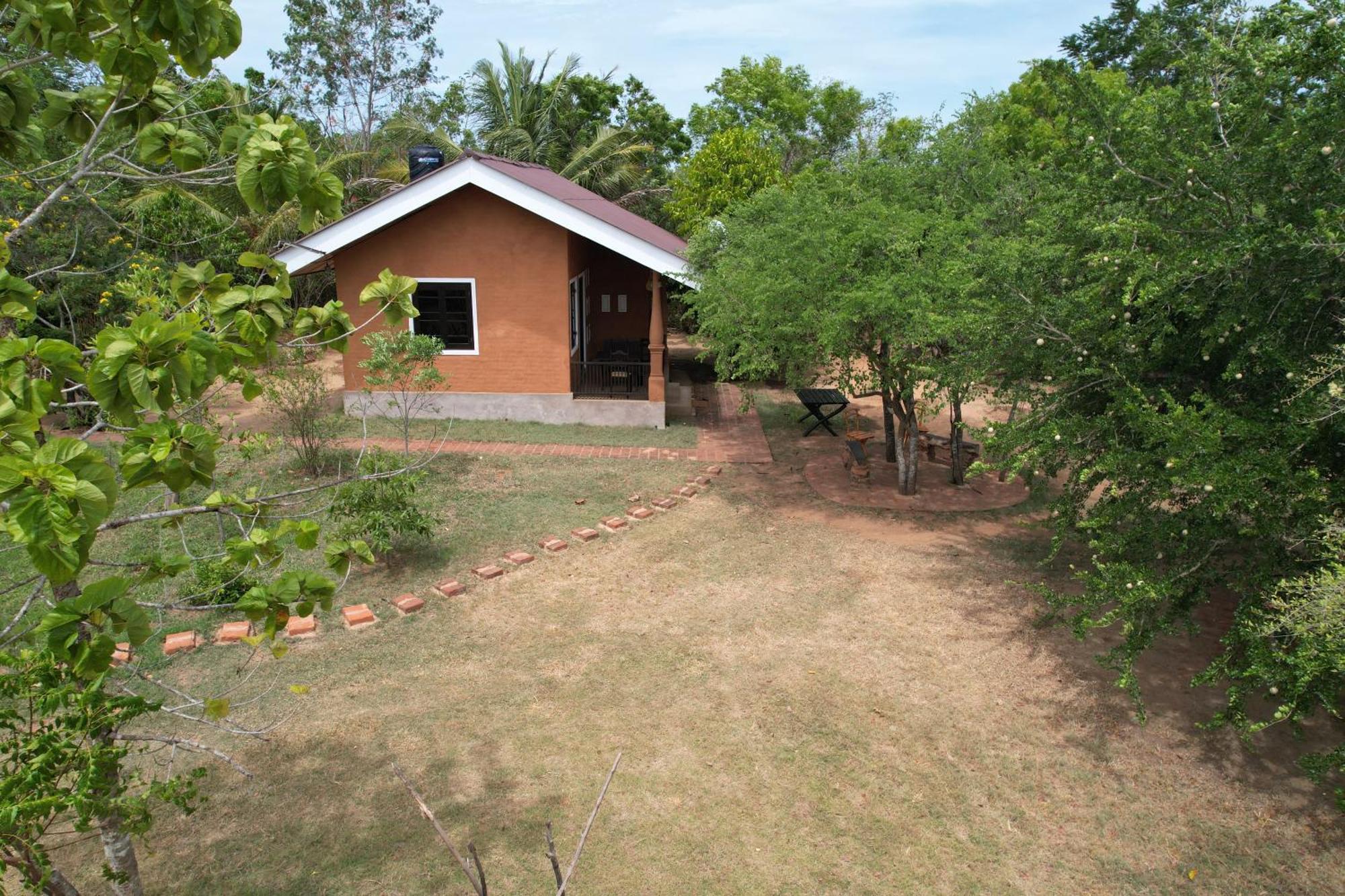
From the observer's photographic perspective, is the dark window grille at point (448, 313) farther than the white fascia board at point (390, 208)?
Yes

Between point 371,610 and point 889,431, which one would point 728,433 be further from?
point 371,610

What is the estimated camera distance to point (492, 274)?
14.3 m

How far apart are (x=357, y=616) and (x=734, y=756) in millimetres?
3669

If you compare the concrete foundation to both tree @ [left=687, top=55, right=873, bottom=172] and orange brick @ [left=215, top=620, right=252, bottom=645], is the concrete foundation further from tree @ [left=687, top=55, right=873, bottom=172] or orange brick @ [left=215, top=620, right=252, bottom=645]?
tree @ [left=687, top=55, right=873, bottom=172]

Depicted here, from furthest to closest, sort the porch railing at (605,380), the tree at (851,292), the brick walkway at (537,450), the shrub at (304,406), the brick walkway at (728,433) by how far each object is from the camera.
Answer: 1. the porch railing at (605,380)
2. the brick walkway at (728,433)
3. the brick walkway at (537,450)
4. the shrub at (304,406)
5. the tree at (851,292)

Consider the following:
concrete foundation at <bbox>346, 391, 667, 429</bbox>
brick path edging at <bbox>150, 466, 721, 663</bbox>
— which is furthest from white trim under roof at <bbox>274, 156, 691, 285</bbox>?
brick path edging at <bbox>150, 466, 721, 663</bbox>

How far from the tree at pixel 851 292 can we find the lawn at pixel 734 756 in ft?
8.96

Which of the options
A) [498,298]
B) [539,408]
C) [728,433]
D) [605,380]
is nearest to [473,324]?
[498,298]

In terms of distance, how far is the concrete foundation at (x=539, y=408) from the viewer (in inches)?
574

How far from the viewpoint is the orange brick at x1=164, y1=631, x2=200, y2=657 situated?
6.88 m

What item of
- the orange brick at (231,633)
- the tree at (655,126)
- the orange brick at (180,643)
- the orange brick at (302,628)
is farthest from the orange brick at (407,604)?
the tree at (655,126)

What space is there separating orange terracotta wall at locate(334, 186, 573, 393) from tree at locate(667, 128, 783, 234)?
26.4 ft

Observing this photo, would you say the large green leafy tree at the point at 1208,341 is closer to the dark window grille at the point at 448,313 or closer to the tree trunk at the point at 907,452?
the tree trunk at the point at 907,452

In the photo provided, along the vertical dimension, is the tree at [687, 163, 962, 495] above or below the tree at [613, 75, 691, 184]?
below
